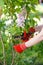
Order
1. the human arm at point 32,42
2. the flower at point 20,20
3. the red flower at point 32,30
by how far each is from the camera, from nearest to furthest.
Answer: the human arm at point 32,42 < the flower at point 20,20 < the red flower at point 32,30

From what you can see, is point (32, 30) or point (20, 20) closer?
point (20, 20)

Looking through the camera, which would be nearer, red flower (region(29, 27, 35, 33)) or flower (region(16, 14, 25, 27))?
flower (region(16, 14, 25, 27))

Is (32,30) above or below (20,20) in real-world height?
below

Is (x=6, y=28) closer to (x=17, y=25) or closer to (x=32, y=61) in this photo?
(x=17, y=25)

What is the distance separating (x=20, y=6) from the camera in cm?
178

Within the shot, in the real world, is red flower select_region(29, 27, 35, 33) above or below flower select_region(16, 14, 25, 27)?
below

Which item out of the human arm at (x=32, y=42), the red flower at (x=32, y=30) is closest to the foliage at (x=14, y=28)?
the red flower at (x=32, y=30)

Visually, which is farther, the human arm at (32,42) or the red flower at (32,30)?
the red flower at (32,30)

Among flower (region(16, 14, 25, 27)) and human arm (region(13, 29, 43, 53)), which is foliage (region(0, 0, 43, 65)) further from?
human arm (region(13, 29, 43, 53))

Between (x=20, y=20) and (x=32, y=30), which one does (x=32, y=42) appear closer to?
(x=20, y=20)

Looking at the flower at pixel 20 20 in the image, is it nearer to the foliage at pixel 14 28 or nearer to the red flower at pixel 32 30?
the foliage at pixel 14 28

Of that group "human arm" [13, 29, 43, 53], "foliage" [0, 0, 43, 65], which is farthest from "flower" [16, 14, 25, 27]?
"human arm" [13, 29, 43, 53]

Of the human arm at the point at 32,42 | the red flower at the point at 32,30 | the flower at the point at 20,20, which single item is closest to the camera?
the human arm at the point at 32,42

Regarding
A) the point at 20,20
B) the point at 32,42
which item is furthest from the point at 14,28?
the point at 32,42
